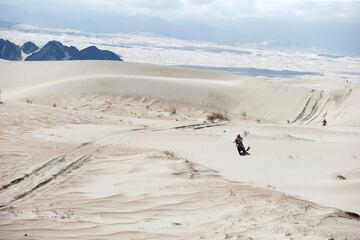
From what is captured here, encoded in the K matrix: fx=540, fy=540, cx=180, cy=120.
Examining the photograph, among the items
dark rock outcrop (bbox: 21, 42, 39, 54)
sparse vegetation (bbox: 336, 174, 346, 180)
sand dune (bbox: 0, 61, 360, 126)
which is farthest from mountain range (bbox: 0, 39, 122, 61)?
sparse vegetation (bbox: 336, 174, 346, 180)

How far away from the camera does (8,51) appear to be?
393 ft

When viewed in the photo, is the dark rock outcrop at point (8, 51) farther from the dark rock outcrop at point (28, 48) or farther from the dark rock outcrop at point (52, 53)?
the dark rock outcrop at point (28, 48)

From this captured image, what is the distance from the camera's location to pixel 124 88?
39312 mm

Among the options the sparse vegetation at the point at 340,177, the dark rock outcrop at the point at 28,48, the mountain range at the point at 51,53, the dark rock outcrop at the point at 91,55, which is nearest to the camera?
the sparse vegetation at the point at 340,177

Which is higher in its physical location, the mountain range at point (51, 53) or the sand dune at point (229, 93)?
the sand dune at point (229, 93)

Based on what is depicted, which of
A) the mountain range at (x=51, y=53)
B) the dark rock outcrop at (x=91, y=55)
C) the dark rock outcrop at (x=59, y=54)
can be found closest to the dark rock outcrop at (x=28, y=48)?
the mountain range at (x=51, y=53)

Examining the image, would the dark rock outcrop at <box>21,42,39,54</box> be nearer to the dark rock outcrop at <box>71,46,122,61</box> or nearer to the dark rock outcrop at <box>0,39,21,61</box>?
the dark rock outcrop at <box>0,39,21,61</box>

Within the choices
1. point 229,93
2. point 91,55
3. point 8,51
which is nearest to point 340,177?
point 229,93

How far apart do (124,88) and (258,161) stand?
25.2 meters

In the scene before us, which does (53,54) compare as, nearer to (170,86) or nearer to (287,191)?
(170,86)

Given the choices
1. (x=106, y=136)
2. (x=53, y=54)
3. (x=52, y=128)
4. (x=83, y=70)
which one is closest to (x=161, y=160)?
(x=106, y=136)

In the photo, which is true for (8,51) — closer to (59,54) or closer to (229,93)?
(59,54)

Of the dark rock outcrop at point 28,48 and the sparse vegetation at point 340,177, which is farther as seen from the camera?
the dark rock outcrop at point 28,48

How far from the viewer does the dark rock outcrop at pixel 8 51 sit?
388 ft
